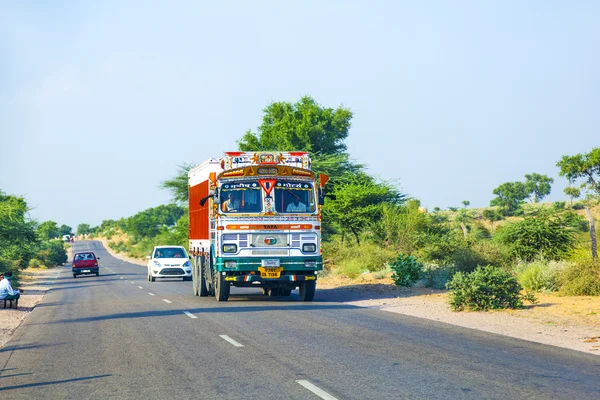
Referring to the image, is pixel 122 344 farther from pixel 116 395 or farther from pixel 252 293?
pixel 252 293

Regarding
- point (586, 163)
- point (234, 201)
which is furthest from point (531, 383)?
point (586, 163)

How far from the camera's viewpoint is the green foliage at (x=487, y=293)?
61.5ft

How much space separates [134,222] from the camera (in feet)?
551

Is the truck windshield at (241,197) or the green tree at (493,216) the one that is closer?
the truck windshield at (241,197)

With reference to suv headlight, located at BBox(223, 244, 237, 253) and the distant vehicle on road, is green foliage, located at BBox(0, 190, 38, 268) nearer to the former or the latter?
the distant vehicle on road

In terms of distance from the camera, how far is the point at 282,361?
35.2 ft

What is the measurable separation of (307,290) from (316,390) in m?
13.4

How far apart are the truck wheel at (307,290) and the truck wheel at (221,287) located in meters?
2.04

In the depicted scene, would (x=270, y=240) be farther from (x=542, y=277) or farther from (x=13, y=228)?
(x=13, y=228)

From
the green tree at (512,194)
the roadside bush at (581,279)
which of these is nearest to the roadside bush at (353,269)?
the roadside bush at (581,279)

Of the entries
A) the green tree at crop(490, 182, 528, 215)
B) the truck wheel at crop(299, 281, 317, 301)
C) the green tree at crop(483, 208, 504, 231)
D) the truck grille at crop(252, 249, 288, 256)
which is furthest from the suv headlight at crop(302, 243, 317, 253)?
the green tree at crop(490, 182, 528, 215)

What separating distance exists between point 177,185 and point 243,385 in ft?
171

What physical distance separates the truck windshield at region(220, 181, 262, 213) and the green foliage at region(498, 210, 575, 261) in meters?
11.1

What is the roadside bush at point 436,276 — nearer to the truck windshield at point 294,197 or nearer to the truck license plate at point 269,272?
the truck windshield at point 294,197
